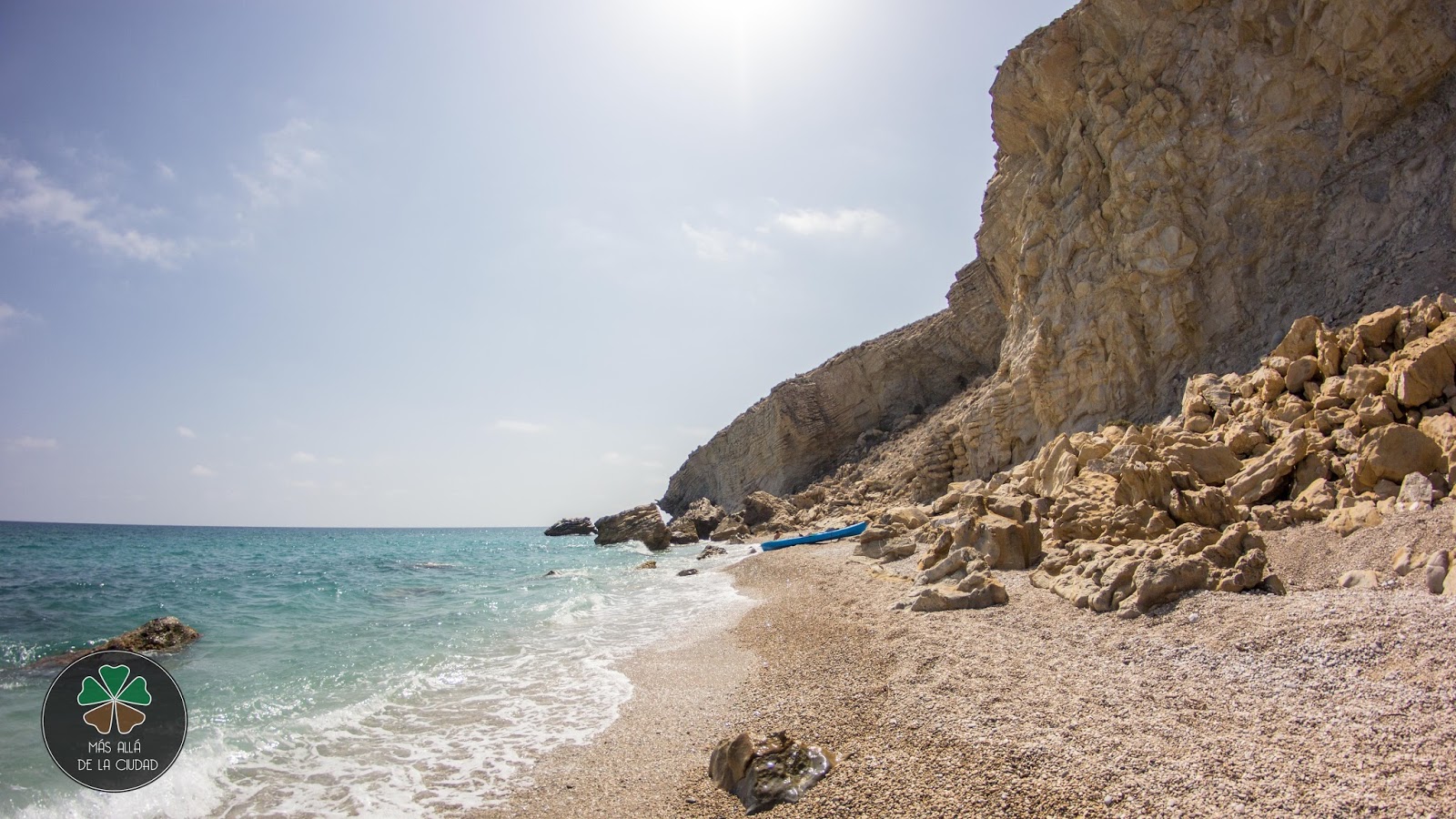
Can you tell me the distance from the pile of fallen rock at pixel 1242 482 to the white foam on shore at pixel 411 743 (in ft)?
14.2

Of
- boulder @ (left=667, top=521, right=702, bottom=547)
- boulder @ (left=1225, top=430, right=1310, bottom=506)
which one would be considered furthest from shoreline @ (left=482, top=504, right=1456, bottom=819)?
boulder @ (left=667, top=521, right=702, bottom=547)

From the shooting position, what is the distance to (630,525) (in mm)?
38938

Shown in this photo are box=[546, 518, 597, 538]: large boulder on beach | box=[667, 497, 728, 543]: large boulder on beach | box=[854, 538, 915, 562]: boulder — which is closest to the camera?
box=[854, 538, 915, 562]: boulder

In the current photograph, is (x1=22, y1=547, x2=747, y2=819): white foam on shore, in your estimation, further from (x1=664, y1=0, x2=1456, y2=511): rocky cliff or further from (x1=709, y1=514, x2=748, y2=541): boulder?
(x1=709, y1=514, x2=748, y2=541): boulder

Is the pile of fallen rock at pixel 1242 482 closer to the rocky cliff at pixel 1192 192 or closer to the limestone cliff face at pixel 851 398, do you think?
the rocky cliff at pixel 1192 192

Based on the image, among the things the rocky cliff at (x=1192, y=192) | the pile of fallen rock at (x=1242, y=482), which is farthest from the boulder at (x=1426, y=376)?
the rocky cliff at (x=1192, y=192)

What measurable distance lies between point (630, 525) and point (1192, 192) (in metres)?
31.2

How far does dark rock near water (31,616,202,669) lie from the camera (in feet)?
29.5

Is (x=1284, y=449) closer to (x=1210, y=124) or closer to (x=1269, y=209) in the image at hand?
(x=1269, y=209)

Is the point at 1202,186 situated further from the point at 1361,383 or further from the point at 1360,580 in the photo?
the point at 1360,580

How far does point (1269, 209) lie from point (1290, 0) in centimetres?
428

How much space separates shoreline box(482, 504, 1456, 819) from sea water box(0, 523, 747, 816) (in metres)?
0.92

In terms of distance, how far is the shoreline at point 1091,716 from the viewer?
10.3ft

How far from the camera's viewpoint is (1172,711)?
400 centimetres
